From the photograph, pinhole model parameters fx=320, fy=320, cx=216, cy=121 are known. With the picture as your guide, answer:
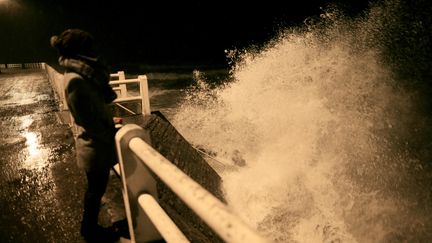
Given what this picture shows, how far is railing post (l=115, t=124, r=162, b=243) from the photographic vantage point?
2217 millimetres

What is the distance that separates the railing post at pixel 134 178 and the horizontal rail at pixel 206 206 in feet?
1.33

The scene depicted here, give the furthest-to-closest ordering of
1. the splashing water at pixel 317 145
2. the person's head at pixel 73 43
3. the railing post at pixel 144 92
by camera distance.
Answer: the railing post at pixel 144 92 → the splashing water at pixel 317 145 → the person's head at pixel 73 43

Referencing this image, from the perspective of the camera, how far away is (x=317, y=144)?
11.1m

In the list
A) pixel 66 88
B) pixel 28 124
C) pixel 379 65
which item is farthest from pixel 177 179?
pixel 379 65

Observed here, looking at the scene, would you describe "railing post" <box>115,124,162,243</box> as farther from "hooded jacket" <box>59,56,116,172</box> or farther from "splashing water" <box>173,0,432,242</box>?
"splashing water" <box>173,0,432,242</box>

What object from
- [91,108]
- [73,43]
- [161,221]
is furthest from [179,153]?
[161,221]

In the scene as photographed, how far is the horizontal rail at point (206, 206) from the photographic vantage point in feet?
3.82

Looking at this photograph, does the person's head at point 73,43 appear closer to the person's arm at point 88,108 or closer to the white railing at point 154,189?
the person's arm at point 88,108

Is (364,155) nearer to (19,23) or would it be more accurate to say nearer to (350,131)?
(350,131)

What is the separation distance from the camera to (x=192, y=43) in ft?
210

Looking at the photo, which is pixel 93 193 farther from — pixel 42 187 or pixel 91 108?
pixel 42 187

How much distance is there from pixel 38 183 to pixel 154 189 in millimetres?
2989

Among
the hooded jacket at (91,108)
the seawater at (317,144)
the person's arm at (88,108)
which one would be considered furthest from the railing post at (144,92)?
the person's arm at (88,108)

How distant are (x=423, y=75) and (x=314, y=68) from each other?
1098 centimetres
